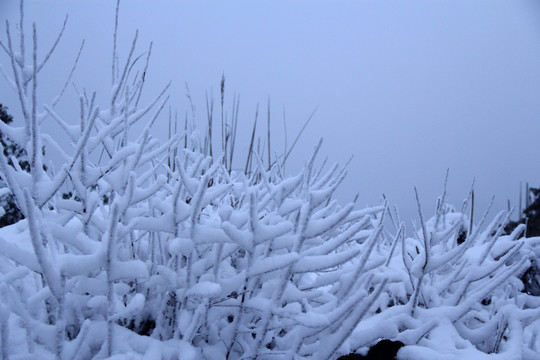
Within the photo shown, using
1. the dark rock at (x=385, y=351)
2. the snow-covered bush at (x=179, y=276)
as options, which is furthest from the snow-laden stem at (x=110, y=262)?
the dark rock at (x=385, y=351)

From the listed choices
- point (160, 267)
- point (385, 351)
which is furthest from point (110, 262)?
point (385, 351)

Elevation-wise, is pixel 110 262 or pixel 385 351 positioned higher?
pixel 110 262

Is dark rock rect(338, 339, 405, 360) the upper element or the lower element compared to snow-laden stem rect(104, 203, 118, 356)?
lower

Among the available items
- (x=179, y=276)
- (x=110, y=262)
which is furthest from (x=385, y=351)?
(x=110, y=262)

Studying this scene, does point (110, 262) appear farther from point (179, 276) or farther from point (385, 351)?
point (385, 351)

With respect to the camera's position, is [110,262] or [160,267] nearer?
[110,262]

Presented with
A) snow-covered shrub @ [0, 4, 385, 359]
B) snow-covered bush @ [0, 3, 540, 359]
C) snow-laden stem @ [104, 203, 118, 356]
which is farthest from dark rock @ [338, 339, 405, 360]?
snow-laden stem @ [104, 203, 118, 356]

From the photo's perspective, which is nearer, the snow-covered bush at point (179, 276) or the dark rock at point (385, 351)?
the snow-covered bush at point (179, 276)

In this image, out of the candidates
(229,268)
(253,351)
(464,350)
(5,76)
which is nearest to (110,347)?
(253,351)

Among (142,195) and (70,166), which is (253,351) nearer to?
(142,195)

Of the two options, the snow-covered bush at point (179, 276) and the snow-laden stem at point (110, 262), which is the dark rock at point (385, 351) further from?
the snow-laden stem at point (110, 262)

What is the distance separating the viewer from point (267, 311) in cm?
82

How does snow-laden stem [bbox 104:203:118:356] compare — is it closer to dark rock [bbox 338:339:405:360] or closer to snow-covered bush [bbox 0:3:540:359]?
snow-covered bush [bbox 0:3:540:359]

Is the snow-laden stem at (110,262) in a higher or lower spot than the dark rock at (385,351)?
higher
